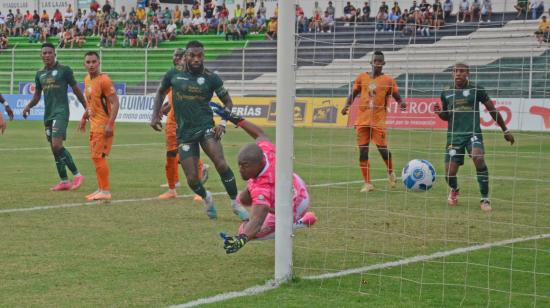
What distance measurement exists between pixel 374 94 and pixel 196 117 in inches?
164

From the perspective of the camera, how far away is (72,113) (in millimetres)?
36562

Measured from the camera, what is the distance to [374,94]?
1405 centimetres

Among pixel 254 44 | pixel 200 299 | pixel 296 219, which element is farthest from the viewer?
pixel 254 44

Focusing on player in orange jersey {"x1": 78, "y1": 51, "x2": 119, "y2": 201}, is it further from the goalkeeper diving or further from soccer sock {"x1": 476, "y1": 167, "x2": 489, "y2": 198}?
the goalkeeper diving

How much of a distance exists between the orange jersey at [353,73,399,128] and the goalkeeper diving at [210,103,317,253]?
602cm

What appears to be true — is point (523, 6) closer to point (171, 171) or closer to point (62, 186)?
point (171, 171)

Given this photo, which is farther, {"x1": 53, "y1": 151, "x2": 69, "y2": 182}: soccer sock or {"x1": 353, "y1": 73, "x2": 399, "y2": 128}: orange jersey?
{"x1": 53, "y1": 151, "x2": 69, "y2": 182}: soccer sock

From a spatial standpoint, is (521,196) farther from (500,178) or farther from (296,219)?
(296,219)

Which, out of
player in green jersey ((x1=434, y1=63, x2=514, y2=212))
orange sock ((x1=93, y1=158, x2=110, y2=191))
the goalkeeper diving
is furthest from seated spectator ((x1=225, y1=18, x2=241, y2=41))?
the goalkeeper diving

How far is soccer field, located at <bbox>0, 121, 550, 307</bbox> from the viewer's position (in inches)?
268

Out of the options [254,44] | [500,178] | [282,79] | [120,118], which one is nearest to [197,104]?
[282,79]

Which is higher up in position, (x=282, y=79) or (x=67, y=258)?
(x=282, y=79)

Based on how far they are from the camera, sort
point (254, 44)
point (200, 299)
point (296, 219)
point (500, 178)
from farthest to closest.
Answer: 1. point (254, 44)
2. point (500, 178)
3. point (296, 219)
4. point (200, 299)

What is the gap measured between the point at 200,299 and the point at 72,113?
3106 cm
